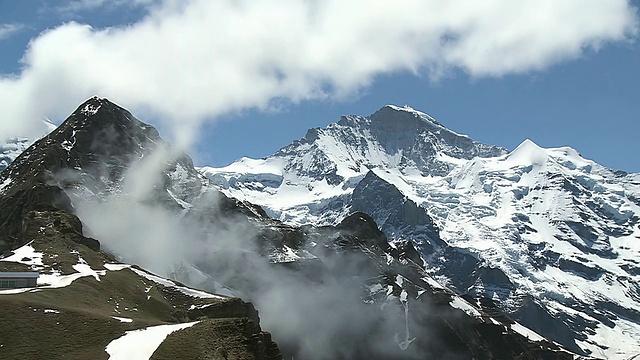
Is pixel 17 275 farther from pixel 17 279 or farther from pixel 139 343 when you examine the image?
pixel 139 343

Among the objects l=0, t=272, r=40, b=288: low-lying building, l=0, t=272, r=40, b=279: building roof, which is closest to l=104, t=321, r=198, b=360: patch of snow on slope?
l=0, t=272, r=40, b=288: low-lying building

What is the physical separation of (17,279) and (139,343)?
5502cm

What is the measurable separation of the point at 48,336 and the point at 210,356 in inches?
993

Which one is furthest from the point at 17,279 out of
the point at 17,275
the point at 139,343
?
the point at 139,343

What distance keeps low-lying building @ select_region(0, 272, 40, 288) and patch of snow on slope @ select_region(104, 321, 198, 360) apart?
4463 cm

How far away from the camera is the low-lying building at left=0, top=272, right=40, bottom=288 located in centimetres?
16188

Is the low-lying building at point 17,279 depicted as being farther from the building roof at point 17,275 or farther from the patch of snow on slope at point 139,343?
the patch of snow on slope at point 139,343

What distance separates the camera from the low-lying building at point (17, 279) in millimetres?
161875

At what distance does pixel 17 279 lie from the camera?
537ft

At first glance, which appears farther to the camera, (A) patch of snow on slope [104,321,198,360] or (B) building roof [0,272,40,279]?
(B) building roof [0,272,40,279]

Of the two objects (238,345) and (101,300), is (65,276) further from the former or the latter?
(238,345)

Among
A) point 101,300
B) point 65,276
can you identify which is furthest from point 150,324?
point 65,276

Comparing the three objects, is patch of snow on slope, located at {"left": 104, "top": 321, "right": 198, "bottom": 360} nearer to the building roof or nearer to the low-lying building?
the low-lying building

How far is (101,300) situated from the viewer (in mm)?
166500
